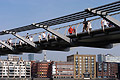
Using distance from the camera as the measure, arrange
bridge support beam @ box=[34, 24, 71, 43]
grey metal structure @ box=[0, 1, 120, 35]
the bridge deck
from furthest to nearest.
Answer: bridge support beam @ box=[34, 24, 71, 43]
the bridge deck
grey metal structure @ box=[0, 1, 120, 35]

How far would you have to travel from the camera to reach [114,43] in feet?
82.9

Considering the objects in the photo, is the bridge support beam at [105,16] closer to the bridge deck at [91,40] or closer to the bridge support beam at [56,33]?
the bridge deck at [91,40]

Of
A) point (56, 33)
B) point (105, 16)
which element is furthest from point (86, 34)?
point (105, 16)

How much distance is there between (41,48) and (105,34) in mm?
10965

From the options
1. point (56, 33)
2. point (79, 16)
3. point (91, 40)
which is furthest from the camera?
point (91, 40)

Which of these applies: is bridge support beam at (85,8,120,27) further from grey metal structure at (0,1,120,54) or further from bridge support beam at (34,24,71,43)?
bridge support beam at (34,24,71,43)

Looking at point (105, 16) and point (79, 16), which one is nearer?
point (105, 16)

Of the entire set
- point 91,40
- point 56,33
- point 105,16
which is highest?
point 105,16

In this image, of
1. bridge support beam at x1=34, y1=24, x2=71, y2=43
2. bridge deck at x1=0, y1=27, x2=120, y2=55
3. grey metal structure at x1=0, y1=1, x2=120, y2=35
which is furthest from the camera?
bridge support beam at x1=34, y1=24, x2=71, y2=43

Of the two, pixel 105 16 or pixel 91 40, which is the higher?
pixel 105 16

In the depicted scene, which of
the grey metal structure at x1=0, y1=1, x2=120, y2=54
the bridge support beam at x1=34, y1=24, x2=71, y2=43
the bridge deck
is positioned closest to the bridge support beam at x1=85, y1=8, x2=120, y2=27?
the grey metal structure at x1=0, y1=1, x2=120, y2=54

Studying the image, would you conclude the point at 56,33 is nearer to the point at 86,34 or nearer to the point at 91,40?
the point at 86,34

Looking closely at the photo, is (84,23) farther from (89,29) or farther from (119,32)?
(119,32)

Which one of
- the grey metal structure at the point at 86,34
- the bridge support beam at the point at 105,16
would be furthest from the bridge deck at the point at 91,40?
the bridge support beam at the point at 105,16
